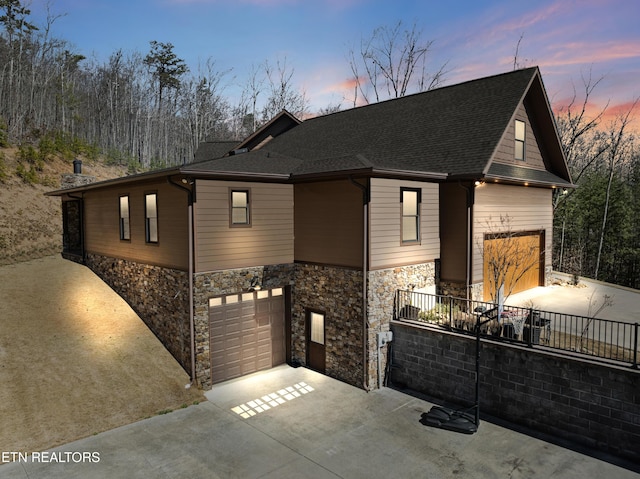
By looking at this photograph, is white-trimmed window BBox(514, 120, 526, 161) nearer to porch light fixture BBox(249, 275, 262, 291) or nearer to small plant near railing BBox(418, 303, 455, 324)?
small plant near railing BBox(418, 303, 455, 324)

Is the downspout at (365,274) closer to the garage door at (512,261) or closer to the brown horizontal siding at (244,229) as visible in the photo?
the brown horizontal siding at (244,229)

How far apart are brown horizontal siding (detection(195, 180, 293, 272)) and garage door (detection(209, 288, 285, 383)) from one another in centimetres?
114

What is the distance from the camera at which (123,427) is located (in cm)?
945

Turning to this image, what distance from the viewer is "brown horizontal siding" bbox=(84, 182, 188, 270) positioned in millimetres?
11539

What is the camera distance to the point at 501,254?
14.2 metres

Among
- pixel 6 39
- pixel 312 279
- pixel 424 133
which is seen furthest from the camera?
pixel 6 39

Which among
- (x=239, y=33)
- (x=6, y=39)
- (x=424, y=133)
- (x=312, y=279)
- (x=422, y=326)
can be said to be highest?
(x=6, y=39)

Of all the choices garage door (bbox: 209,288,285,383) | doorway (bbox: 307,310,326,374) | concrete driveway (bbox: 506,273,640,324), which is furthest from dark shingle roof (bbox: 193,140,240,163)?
concrete driveway (bbox: 506,273,640,324)

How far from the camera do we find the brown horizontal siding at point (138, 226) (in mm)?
11539

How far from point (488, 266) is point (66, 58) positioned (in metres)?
48.1

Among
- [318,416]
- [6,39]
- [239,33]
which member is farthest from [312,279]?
[6,39]

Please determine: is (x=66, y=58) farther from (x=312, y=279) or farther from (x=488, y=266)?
(x=488, y=266)

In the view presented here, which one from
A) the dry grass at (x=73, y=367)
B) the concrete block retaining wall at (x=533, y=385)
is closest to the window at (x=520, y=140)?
the concrete block retaining wall at (x=533, y=385)

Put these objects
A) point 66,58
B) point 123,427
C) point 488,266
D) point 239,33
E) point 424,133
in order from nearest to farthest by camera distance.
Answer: point 123,427
point 488,266
point 424,133
point 239,33
point 66,58
